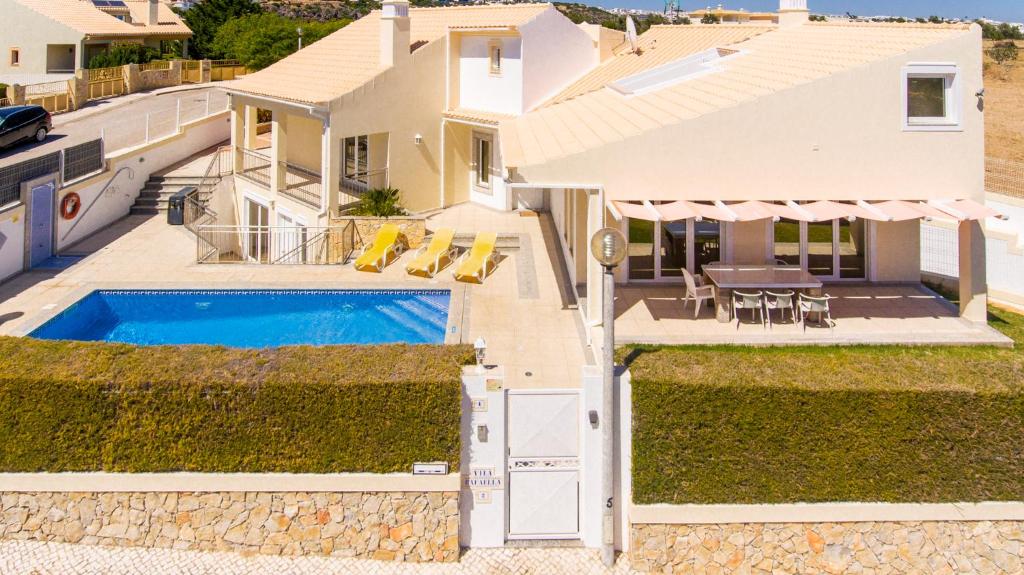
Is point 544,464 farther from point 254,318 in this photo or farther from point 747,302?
point 254,318

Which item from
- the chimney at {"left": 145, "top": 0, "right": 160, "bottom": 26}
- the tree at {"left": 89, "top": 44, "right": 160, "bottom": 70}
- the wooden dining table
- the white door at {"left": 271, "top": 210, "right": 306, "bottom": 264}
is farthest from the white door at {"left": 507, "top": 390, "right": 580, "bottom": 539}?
the chimney at {"left": 145, "top": 0, "right": 160, "bottom": 26}

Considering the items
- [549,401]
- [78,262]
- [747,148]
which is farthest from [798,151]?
[78,262]

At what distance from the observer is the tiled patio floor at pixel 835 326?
16797 millimetres

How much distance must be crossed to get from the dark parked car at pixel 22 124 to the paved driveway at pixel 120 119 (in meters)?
0.40

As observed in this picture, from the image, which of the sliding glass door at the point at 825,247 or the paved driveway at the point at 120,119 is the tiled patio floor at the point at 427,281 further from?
the paved driveway at the point at 120,119

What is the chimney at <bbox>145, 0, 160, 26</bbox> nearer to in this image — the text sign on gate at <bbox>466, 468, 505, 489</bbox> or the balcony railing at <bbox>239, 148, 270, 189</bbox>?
the balcony railing at <bbox>239, 148, 270, 189</bbox>

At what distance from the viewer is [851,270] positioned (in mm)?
20969

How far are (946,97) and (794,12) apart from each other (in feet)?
30.0

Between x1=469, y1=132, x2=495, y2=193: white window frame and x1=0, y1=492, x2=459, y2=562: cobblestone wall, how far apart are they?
20623mm

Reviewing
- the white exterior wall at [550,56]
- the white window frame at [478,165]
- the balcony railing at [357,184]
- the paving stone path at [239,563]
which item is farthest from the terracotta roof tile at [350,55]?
the paving stone path at [239,563]

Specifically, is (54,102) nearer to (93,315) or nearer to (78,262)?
(78,262)

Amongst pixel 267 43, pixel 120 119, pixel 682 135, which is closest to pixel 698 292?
pixel 682 135

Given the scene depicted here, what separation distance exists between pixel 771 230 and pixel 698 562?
1181cm

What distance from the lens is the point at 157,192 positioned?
3198cm
